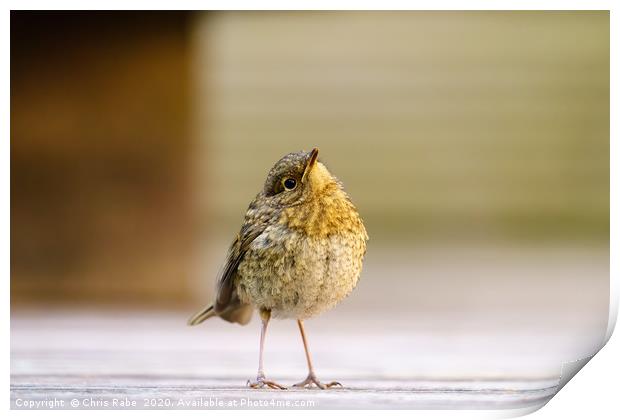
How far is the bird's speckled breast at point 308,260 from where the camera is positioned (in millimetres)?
2010

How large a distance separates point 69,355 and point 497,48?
102cm

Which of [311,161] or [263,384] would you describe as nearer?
[311,161]

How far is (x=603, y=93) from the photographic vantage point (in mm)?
2240

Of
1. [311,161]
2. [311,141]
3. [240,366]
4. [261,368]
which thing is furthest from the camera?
[240,366]

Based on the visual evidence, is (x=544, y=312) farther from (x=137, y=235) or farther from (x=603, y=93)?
(x=137, y=235)

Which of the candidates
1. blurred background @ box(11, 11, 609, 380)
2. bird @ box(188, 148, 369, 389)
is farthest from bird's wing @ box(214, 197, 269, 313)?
blurred background @ box(11, 11, 609, 380)

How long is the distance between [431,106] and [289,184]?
50 cm

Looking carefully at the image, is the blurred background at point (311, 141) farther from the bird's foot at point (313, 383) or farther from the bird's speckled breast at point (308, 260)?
the bird's foot at point (313, 383)

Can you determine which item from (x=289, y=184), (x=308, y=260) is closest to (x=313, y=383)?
(x=308, y=260)

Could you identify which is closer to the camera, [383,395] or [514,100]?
[383,395]

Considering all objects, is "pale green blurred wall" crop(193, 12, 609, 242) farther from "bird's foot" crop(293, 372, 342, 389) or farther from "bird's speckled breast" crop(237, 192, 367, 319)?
"bird's foot" crop(293, 372, 342, 389)

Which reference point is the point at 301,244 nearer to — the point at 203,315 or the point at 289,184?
the point at 289,184

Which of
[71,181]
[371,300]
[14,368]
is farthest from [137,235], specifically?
[371,300]

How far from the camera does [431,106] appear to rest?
2398mm
